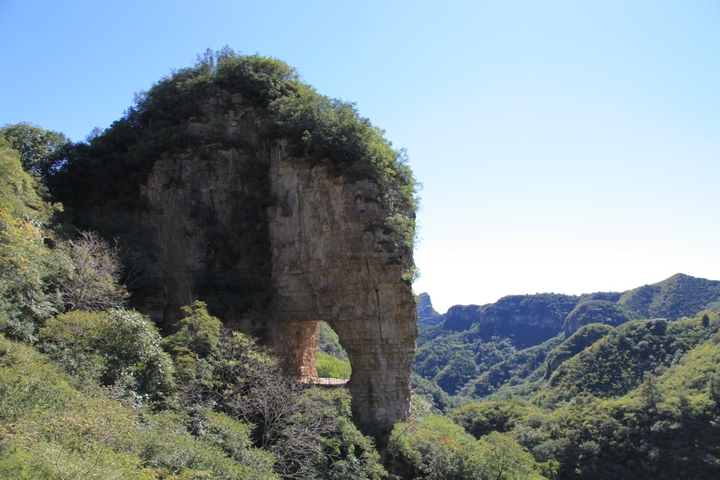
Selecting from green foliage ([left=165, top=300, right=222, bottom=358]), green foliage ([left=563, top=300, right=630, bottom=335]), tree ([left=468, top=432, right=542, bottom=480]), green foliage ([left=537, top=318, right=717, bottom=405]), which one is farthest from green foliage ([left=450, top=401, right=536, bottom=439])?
green foliage ([left=563, top=300, right=630, bottom=335])

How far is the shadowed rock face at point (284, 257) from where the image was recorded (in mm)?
19406

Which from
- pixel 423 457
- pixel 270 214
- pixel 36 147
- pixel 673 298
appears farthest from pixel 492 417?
pixel 673 298

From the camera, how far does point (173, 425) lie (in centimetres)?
Result: 1212

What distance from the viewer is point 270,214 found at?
2230 cm

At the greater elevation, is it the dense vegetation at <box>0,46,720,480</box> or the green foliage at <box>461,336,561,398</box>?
the dense vegetation at <box>0,46,720,480</box>

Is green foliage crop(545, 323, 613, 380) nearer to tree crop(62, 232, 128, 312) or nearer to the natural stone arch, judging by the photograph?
the natural stone arch

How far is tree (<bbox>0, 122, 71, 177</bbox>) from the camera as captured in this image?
898 inches

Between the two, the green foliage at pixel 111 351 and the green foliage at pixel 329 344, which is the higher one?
the green foliage at pixel 111 351

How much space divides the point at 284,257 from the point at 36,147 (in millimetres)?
13759

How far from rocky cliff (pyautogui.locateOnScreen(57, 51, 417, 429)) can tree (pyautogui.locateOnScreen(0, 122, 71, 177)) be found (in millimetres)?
853

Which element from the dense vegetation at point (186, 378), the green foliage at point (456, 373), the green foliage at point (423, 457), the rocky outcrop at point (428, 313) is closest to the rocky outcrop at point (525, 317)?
the green foliage at point (456, 373)

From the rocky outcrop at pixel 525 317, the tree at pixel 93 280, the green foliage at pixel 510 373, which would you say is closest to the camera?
the tree at pixel 93 280

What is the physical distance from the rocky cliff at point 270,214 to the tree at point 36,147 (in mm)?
853

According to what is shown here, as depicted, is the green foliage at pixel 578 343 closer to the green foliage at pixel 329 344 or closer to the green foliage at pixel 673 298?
the green foliage at pixel 673 298
